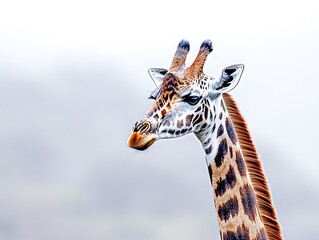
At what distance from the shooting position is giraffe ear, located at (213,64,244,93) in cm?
587

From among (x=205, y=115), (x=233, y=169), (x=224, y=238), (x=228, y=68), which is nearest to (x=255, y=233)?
(x=224, y=238)

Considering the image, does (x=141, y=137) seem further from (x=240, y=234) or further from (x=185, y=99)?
(x=240, y=234)

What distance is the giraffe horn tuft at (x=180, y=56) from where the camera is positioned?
605 centimetres

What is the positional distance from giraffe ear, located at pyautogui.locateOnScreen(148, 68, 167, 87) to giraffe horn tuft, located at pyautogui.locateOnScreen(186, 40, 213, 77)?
50cm

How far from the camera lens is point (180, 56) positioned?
20.1 ft

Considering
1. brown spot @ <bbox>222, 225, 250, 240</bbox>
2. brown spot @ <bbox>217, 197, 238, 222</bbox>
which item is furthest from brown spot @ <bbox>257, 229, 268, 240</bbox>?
brown spot @ <bbox>217, 197, 238, 222</bbox>

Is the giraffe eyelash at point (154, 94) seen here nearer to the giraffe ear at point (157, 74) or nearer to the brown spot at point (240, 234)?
the giraffe ear at point (157, 74)

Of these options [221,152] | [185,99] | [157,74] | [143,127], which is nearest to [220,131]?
[221,152]

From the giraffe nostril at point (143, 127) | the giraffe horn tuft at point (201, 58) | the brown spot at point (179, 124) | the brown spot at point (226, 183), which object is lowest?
the brown spot at point (226, 183)

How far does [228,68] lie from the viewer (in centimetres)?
590

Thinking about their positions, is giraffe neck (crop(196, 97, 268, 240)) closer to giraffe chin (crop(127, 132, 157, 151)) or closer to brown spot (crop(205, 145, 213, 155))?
brown spot (crop(205, 145, 213, 155))

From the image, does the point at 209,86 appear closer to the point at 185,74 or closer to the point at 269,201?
the point at 185,74

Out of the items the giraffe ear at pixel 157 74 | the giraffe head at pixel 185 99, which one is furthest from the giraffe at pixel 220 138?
the giraffe ear at pixel 157 74

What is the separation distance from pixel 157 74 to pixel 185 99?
2.55 feet
